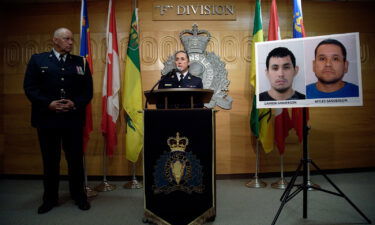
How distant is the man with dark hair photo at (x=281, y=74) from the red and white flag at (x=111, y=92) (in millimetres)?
2047

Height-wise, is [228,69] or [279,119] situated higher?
[228,69]

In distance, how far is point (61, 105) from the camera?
2.38m

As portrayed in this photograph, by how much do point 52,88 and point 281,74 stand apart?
2.14 meters

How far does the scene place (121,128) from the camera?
12.2ft

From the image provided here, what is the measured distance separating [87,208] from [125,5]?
9.45 feet

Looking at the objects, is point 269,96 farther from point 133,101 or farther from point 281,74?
point 133,101

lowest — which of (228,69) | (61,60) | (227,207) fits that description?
(227,207)

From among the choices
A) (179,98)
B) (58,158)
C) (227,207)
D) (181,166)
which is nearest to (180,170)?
(181,166)

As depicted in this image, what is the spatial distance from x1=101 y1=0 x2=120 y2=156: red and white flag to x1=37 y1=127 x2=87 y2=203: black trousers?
2.33 feet

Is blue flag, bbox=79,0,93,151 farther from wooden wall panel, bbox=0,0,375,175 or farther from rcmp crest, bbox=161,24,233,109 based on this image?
rcmp crest, bbox=161,24,233,109

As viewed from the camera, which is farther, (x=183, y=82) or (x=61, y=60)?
(x=183, y=82)

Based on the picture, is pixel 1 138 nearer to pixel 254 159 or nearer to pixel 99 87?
pixel 99 87

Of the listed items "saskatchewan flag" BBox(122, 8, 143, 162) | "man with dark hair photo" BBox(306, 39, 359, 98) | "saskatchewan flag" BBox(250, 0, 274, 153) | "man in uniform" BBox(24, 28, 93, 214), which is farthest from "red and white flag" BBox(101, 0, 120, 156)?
"man with dark hair photo" BBox(306, 39, 359, 98)

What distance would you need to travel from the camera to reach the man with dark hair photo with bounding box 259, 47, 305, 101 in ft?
6.65
